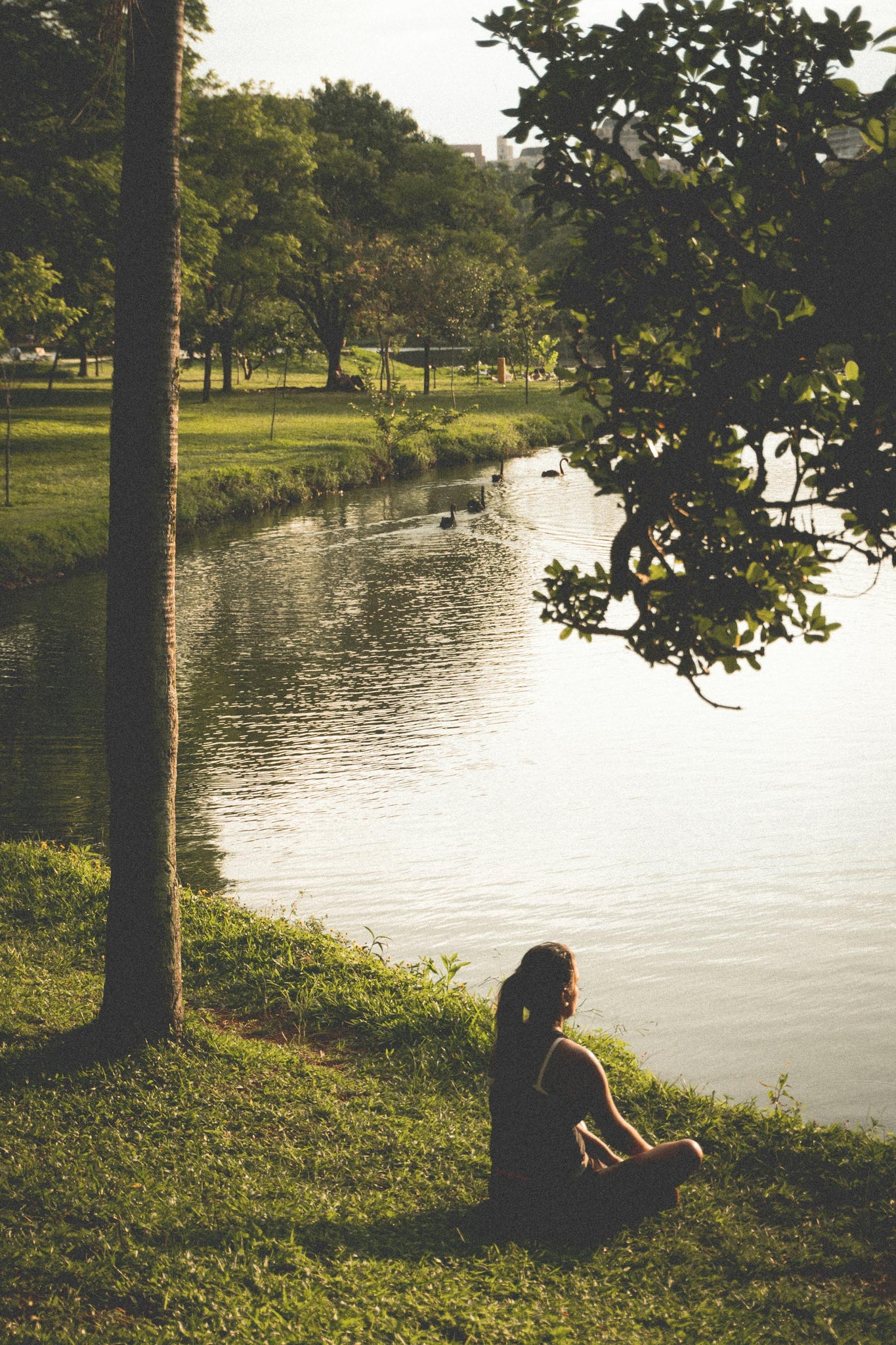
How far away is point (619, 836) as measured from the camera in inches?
Answer: 469

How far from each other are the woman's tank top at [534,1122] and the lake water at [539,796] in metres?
2.93

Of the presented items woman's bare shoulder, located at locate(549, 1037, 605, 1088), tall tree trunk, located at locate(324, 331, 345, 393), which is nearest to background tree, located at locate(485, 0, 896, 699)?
woman's bare shoulder, located at locate(549, 1037, 605, 1088)

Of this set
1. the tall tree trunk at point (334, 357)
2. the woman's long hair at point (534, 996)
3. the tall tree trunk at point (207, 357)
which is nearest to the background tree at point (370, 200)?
the tall tree trunk at point (334, 357)

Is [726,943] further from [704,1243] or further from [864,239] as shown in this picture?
[864,239]

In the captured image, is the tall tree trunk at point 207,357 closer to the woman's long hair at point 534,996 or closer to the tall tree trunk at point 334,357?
the tall tree trunk at point 334,357

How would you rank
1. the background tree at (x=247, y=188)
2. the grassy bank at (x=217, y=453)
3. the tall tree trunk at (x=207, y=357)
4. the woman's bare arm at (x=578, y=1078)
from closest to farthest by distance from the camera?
the woman's bare arm at (x=578, y=1078) → the grassy bank at (x=217, y=453) → the background tree at (x=247, y=188) → the tall tree trunk at (x=207, y=357)

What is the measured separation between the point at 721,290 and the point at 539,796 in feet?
29.1

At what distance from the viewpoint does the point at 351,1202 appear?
17.1 feet

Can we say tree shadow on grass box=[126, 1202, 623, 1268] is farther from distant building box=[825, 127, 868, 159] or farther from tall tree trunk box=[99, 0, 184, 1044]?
distant building box=[825, 127, 868, 159]

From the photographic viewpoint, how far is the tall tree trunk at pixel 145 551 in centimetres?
634

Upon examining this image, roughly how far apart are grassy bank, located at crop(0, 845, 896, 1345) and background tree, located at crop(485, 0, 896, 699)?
7.80 feet

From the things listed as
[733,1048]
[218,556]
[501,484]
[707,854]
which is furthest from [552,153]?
[501,484]

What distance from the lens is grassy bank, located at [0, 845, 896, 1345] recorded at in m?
4.36

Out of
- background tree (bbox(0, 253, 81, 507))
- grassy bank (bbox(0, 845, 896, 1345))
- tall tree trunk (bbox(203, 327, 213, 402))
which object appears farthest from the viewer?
tall tree trunk (bbox(203, 327, 213, 402))
